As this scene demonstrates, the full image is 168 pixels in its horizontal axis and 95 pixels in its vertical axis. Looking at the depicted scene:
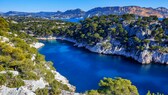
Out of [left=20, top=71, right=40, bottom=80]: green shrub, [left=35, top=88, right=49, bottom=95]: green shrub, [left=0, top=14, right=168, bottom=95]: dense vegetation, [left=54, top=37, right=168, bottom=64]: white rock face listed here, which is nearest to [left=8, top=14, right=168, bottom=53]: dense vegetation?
[left=0, top=14, right=168, bottom=95]: dense vegetation

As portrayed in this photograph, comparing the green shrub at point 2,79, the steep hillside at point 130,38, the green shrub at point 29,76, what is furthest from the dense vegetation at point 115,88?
the steep hillside at point 130,38

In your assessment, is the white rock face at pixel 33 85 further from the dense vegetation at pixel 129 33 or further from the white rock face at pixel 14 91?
the dense vegetation at pixel 129 33

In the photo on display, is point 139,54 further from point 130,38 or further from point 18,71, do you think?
point 18,71

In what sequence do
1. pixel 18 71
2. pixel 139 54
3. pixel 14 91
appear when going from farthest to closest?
1. pixel 139 54
2. pixel 18 71
3. pixel 14 91

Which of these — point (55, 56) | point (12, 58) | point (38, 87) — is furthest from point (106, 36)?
point (38, 87)

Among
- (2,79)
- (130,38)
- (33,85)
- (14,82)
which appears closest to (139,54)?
(130,38)

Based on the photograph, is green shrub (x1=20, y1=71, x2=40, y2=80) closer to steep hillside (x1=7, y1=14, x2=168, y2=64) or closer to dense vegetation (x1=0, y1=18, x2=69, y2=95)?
dense vegetation (x1=0, y1=18, x2=69, y2=95)

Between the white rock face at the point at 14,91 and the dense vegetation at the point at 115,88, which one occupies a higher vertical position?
the white rock face at the point at 14,91

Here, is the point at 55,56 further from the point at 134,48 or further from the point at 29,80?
the point at 29,80
